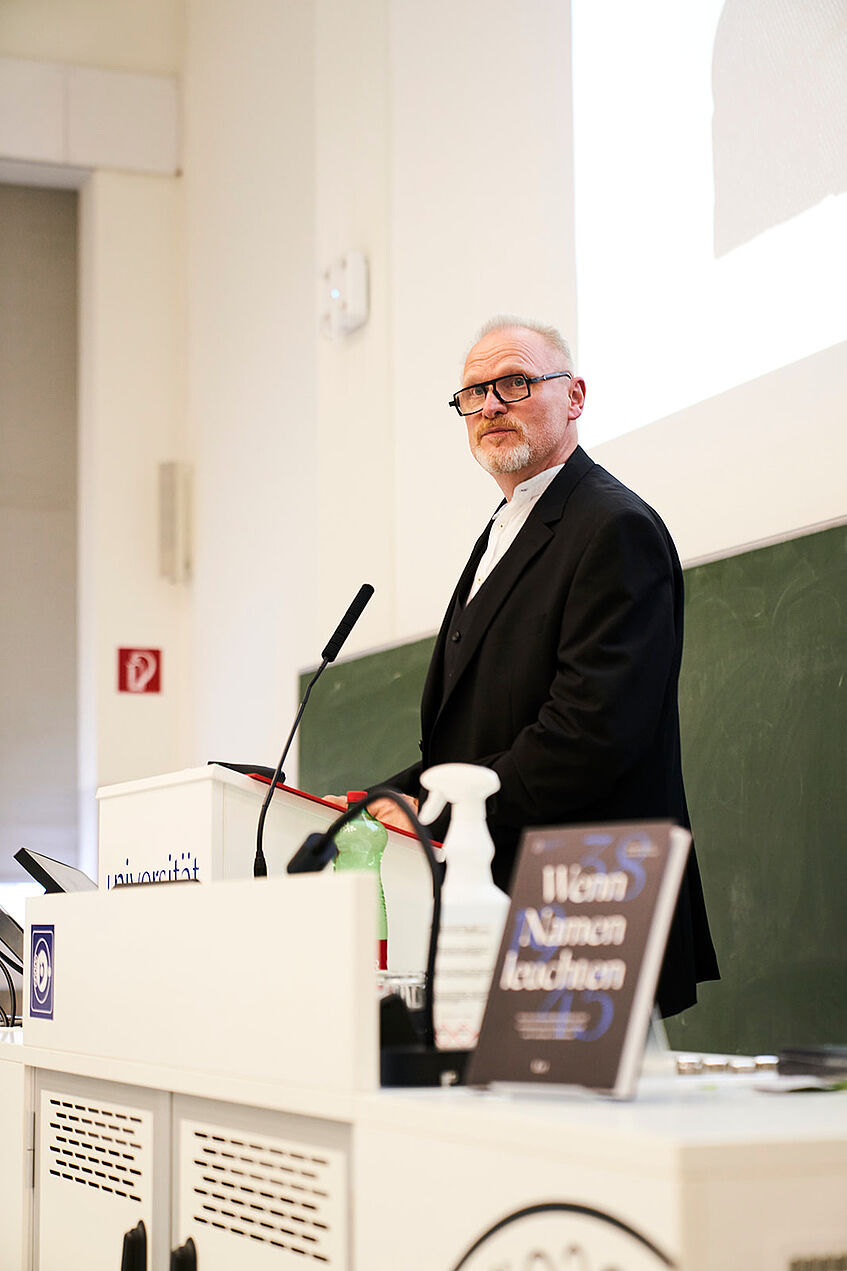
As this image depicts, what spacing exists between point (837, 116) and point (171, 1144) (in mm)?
1935

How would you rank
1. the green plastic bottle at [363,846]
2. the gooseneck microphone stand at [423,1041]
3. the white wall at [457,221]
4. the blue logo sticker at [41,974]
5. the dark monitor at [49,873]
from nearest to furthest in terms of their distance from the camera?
the gooseneck microphone stand at [423,1041]
the green plastic bottle at [363,846]
the blue logo sticker at [41,974]
the dark monitor at [49,873]
the white wall at [457,221]

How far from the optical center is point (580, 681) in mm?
1853

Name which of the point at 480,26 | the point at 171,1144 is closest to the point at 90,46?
the point at 480,26

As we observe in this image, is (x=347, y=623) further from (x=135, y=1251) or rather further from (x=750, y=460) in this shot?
(x=750, y=460)

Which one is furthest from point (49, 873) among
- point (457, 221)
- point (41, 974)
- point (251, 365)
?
point (251, 365)

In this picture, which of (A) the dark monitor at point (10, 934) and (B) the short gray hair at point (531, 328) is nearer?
(B) the short gray hair at point (531, 328)

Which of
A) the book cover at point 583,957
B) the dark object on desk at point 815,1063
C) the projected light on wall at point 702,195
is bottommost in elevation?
the dark object on desk at point 815,1063

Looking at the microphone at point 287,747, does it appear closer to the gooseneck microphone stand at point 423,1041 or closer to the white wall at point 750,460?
the gooseneck microphone stand at point 423,1041

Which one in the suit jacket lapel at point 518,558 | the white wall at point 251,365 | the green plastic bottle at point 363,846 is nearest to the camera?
the green plastic bottle at point 363,846

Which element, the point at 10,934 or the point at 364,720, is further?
the point at 364,720

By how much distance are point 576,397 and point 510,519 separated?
0.23m

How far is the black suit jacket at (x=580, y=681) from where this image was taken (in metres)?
1.84

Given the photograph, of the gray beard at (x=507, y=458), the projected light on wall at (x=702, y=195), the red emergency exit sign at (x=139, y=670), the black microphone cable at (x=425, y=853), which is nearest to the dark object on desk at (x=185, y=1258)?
the black microphone cable at (x=425, y=853)

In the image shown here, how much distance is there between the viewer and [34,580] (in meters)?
6.08
